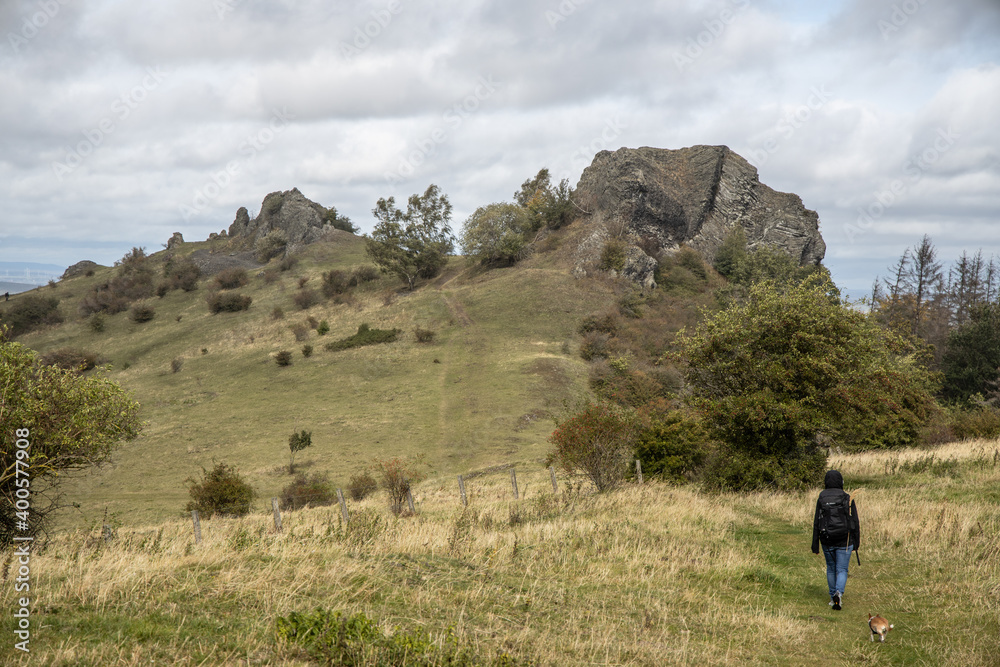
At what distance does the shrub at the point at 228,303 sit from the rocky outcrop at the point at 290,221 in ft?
94.9

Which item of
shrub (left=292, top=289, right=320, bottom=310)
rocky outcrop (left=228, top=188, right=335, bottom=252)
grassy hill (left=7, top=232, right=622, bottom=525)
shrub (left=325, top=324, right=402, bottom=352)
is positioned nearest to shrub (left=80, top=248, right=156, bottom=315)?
grassy hill (left=7, top=232, right=622, bottom=525)

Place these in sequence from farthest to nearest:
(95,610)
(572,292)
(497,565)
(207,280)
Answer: (207,280) → (572,292) → (497,565) → (95,610)

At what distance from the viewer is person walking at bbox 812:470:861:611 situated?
867 cm

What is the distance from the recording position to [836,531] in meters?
8.66

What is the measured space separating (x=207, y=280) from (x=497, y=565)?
10582 cm

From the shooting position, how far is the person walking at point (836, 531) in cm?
867

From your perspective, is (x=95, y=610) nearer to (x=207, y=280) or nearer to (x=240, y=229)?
(x=207, y=280)

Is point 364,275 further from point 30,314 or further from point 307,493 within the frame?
point 307,493

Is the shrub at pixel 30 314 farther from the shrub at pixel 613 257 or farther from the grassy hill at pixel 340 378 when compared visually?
the shrub at pixel 613 257

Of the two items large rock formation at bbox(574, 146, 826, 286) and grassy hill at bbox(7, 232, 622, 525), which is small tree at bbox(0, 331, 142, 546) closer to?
grassy hill at bbox(7, 232, 622, 525)

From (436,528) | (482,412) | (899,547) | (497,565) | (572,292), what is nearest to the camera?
(497,565)

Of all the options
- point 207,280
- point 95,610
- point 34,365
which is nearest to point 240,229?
point 207,280

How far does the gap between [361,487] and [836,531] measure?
25925 mm

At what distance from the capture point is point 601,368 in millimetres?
54906
